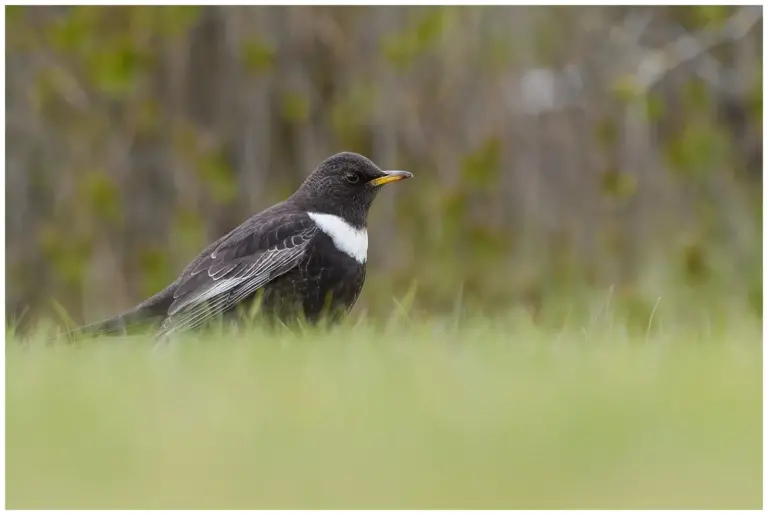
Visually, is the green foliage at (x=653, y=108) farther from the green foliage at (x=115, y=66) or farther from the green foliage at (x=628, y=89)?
the green foliage at (x=115, y=66)

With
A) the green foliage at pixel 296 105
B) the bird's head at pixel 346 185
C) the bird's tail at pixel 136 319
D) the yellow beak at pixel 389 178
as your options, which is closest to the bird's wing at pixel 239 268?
the bird's tail at pixel 136 319

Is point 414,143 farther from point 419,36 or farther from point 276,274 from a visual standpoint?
point 276,274

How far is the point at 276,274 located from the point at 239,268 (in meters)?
0.21

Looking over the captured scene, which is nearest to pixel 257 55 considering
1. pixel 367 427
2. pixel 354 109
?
pixel 354 109

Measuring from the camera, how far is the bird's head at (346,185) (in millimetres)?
5199

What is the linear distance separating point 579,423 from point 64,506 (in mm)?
1385

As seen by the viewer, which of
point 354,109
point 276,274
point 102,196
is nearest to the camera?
point 276,274

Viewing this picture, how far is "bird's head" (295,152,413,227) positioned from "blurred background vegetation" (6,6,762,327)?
3.47 meters

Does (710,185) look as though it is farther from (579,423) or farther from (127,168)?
(579,423)

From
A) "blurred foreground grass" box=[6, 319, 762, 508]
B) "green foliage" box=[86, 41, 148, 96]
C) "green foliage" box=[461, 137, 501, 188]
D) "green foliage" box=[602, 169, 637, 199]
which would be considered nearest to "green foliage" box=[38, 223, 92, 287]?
"green foliage" box=[86, 41, 148, 96]

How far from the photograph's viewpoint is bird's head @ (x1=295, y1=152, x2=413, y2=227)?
5199 mm

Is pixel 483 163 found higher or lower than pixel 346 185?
higher

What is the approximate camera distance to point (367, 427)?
2834mm

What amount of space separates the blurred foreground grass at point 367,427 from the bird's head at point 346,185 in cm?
164
